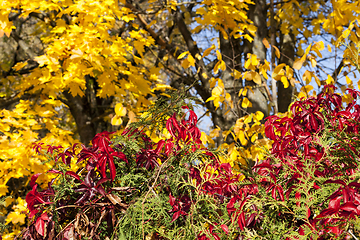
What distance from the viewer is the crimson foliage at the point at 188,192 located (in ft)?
3.44

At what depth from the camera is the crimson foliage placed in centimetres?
105

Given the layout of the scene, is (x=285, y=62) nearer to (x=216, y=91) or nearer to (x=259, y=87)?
(x=259, y=87)

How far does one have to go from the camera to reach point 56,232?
109cm

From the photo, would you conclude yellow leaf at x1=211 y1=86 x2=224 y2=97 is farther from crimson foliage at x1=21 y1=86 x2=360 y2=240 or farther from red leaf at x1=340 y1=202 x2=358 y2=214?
red leaf at x1=340 y1=202 x2=358 y2=214

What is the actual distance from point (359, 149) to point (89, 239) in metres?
1.02

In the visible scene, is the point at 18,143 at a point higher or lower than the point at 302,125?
lower

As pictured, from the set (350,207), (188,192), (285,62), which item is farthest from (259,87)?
(350,207)

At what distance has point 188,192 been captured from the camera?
1.23 metres

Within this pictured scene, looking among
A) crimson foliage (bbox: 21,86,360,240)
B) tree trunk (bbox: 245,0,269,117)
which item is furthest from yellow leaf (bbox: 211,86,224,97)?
crimson foliage (bbox: 21,86,360,240)

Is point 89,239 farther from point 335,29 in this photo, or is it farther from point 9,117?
point 335,29

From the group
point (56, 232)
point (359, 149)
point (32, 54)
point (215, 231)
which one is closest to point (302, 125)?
point (359, 149)

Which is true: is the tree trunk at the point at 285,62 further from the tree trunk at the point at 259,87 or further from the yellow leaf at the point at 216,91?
the yellow leaf at the point at 216,91

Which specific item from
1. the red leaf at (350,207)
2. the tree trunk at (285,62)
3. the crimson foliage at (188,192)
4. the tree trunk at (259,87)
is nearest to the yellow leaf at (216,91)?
the tree trunk at (259,87)

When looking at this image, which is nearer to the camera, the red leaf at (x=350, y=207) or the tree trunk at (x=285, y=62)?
the red leaf at (x=350, y=207)
